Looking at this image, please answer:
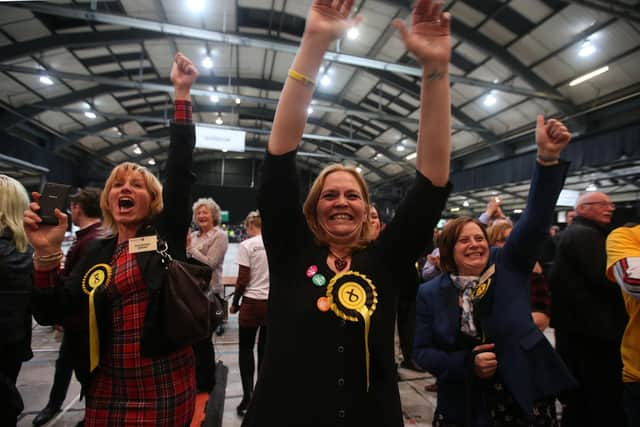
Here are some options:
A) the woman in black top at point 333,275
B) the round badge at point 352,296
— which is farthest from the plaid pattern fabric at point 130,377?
the round badge at point 352,296

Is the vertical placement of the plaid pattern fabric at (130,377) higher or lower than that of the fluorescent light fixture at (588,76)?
lower

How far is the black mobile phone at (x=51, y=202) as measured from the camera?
1.09 metres

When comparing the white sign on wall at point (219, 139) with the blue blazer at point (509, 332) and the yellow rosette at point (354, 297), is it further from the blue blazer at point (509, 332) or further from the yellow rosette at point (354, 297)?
the yellow rosette at point (354, 297)

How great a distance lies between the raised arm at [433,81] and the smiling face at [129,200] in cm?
113

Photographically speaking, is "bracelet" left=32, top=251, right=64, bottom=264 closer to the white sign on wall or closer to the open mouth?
the open mouth

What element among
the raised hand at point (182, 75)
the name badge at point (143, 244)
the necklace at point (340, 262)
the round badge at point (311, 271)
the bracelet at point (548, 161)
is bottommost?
the round badge at point (311, 271)

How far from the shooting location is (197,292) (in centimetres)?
123

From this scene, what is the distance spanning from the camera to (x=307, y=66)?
32.3 inches

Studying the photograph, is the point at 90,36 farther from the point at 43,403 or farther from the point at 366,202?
the point at 366,202

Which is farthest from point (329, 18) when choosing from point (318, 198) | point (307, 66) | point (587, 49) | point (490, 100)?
point (490, 100)

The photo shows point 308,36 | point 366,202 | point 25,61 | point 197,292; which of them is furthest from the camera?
point 25,61

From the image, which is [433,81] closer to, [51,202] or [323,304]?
[323,304]

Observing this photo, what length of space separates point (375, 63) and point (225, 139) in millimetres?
4127

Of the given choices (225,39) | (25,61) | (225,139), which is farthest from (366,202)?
(25,61)
